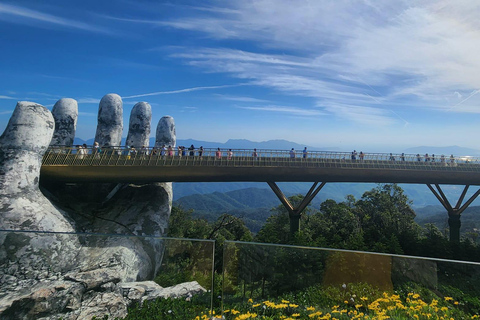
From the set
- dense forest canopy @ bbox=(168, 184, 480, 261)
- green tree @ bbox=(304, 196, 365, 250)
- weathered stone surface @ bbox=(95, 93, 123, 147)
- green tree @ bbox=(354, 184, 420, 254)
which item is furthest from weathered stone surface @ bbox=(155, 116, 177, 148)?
green tree @ bbox=(354, 184, 420, 254)

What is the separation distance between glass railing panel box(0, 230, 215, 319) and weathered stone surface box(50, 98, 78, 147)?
75.2ft

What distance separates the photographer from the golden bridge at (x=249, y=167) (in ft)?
71.4

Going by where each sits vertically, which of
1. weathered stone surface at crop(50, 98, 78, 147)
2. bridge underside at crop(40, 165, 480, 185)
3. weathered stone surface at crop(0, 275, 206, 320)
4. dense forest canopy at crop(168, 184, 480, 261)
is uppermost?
weathered stone surface at crop(50, 98, 78, 147)

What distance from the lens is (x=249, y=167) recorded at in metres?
23.9

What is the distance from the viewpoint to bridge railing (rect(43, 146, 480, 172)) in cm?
2219

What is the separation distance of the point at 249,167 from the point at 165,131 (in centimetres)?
1301

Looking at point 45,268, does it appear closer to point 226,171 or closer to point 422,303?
point 422,303

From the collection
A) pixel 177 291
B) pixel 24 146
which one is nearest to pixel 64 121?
pixel 24 146

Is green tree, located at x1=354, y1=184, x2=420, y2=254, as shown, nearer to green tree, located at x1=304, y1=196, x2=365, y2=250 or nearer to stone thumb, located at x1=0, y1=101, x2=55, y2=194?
green tree, located at x1=304, y1=196, x2=365, y2=250

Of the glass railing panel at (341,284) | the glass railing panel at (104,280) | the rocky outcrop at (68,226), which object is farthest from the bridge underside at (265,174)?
the glass railing panel at (341,284)

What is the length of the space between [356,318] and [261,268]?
5.96ft

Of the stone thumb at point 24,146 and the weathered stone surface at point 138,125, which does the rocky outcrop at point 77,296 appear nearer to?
the stone thumb at point 24,146

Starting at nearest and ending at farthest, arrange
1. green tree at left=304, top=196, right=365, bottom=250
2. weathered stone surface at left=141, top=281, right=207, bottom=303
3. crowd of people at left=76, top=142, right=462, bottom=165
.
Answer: weathered stone surface at left=141, top=281, right=207, bottom=303 < crowd of people at left=76, top=142, right=462, bottom=165 < green tree at left=304, top=196, right=365, bottom=250

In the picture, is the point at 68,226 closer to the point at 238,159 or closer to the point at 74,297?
the point at 238,159
